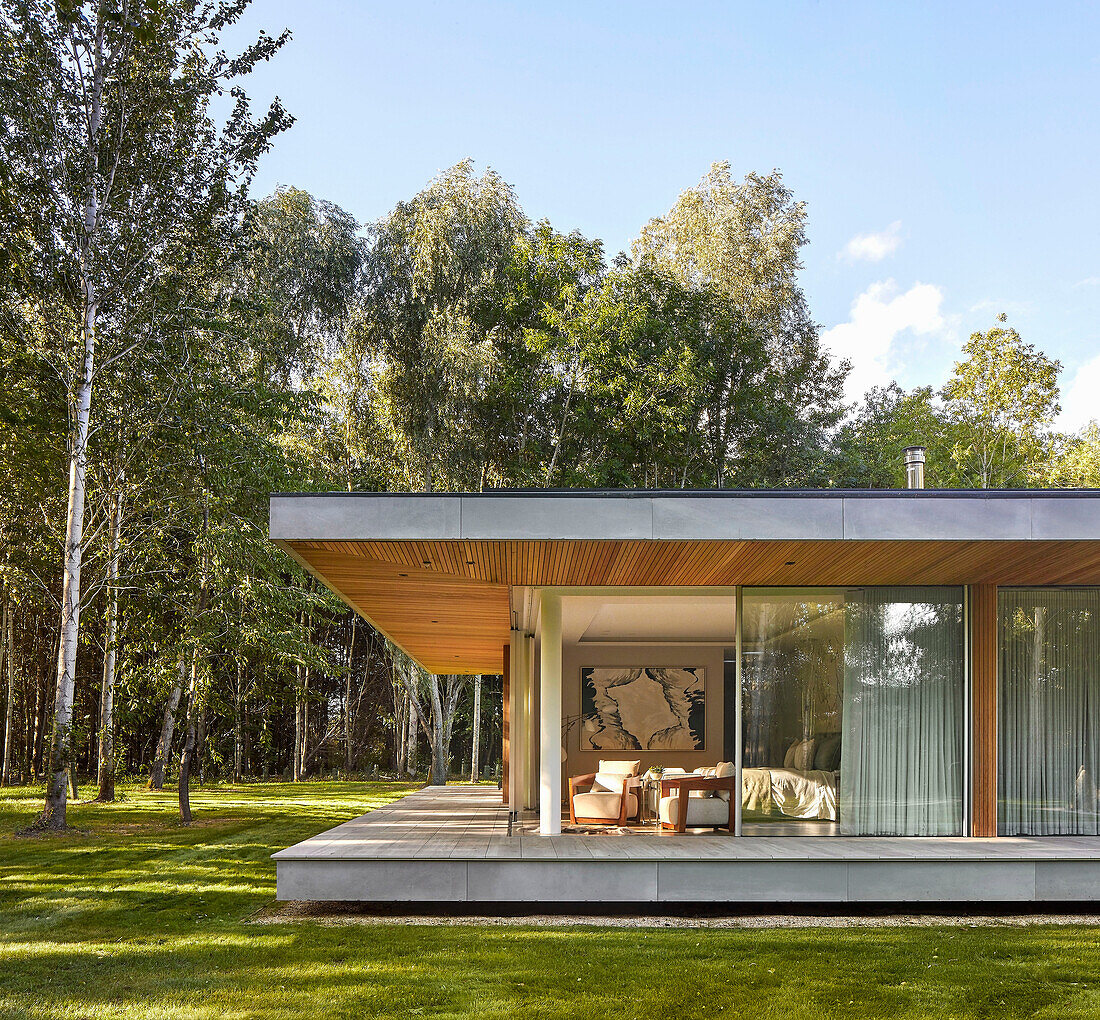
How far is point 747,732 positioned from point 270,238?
17213 millimetres

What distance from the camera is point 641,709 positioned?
14.4 meters

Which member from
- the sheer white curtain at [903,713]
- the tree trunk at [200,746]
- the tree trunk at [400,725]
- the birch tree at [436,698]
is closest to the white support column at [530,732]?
the sheer white curtain at [903,713]

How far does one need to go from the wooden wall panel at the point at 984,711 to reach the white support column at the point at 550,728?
338 centimetres

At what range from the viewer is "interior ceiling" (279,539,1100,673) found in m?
7.49

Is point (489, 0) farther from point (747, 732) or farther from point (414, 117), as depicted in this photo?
point (747, 732)

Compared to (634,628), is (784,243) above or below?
above

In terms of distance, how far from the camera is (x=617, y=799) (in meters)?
9.92

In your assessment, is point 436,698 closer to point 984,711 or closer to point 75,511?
point 75,511

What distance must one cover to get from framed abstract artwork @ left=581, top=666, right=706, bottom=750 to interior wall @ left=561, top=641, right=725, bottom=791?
0.07 meters

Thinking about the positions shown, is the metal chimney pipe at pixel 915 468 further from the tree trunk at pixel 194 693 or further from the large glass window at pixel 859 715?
the tree trunk at pixel 194 693

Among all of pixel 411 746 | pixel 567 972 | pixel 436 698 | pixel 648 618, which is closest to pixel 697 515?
pixel 567 972

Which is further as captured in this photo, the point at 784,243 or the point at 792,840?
the point at 784,243

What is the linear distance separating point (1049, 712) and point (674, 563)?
3487 millimetres

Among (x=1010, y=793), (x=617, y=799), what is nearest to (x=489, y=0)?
(x=617, y=799)
